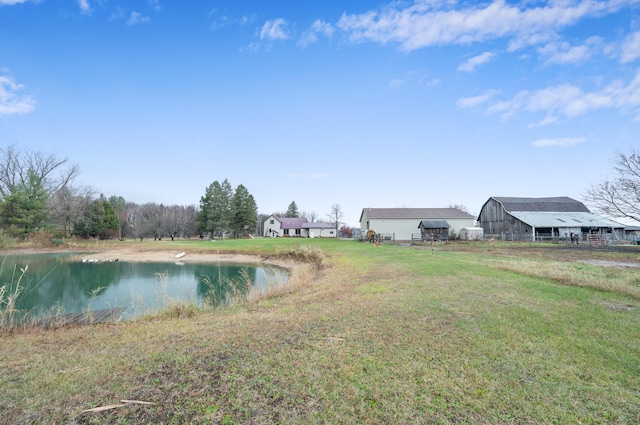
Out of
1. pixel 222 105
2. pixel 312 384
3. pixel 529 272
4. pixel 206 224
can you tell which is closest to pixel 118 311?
pixel 312 384

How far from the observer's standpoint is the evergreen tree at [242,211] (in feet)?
172

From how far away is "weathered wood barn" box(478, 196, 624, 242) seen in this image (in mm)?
31375

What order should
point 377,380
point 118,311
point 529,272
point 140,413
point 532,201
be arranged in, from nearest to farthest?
point 140,413
point 377,380
point 118,311
point 529,272
point 532,201

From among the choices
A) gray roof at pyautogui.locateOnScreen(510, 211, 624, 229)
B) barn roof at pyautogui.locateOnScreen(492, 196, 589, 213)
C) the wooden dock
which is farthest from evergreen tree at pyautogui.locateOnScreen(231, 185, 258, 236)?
the wooden dock

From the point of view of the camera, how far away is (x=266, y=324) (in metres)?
5.05

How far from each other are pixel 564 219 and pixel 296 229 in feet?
142

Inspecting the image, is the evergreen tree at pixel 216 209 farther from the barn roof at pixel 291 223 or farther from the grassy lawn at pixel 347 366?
the grassy lawn at pixel 347 366

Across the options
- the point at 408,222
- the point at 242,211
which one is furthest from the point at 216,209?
the point at 408,222

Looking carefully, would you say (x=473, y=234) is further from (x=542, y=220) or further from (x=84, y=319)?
(x=84, y=319)

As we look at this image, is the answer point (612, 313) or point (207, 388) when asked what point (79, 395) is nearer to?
point (207, 388)

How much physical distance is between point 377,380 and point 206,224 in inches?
2065

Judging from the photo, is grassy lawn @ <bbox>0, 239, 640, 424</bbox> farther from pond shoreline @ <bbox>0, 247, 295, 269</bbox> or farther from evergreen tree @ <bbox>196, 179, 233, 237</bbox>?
evergreen tree @ <bbox>196, 179, 233, 237</bbox>

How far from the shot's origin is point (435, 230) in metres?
36.0

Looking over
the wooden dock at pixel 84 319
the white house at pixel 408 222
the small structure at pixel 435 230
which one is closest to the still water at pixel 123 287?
the wooden dock at pixel 84 319
